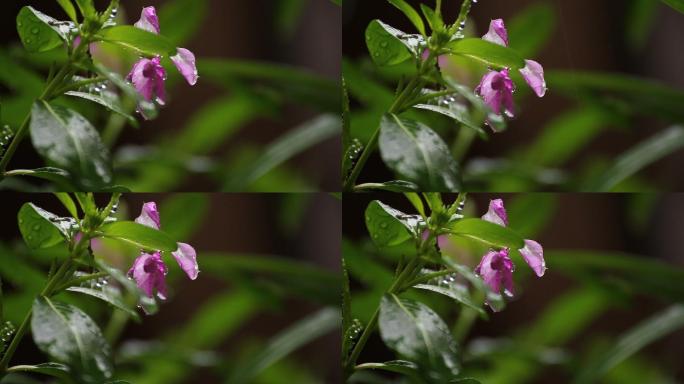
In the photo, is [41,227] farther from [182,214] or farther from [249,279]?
[249,279]

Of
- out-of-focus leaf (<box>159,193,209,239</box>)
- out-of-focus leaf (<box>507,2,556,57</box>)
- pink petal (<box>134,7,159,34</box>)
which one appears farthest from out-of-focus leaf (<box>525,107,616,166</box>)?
pink petal (<box>134,7,159,34</box>)

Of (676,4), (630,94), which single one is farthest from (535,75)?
(676,4)

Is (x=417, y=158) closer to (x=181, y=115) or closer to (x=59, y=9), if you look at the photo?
(x=181, y=115)

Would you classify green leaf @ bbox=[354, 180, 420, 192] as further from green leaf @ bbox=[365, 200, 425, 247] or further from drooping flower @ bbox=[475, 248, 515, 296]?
drooping flower @ bbox=[475, 248, 515, 296]

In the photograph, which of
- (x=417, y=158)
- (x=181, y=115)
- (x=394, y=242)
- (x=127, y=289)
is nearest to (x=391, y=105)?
(x=417, y=158)

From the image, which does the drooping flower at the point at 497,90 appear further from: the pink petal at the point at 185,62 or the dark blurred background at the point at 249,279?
the pink petal at the point at 185,62

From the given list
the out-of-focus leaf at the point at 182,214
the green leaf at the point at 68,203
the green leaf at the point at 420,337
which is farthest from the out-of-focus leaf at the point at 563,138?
→ the green leaf at the point at 68,203
